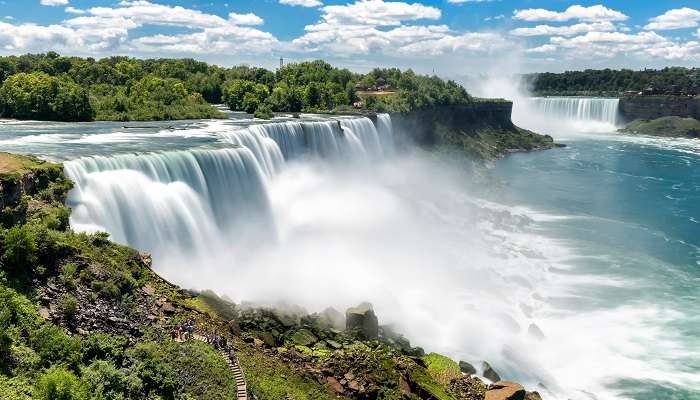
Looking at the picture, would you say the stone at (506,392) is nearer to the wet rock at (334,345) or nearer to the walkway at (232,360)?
the wet rock at (334,345)

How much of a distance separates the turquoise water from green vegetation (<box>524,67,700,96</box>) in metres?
81.7

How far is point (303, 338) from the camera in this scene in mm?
20172

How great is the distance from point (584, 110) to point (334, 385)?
108 m

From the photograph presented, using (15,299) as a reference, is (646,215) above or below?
below

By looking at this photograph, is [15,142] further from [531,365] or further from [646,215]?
[646,215]

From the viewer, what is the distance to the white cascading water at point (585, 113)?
111 metres

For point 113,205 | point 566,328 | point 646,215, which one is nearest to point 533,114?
point 646,215

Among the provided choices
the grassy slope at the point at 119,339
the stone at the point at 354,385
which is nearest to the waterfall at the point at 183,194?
the grassy slope at the point at 119,339

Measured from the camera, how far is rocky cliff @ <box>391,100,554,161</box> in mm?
69250

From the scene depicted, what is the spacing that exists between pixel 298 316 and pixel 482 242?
20140 mm

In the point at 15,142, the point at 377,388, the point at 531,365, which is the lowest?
the point at 531,365

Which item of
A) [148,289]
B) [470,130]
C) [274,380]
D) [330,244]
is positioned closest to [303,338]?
[274,380]

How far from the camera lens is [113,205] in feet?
81.8

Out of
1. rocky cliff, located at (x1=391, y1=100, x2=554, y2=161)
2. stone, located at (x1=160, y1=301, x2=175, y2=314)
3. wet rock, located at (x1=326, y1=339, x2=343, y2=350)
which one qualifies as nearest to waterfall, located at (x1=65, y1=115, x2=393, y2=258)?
stone, located at (x1=160, y1=301, x2=175, y2=314)
